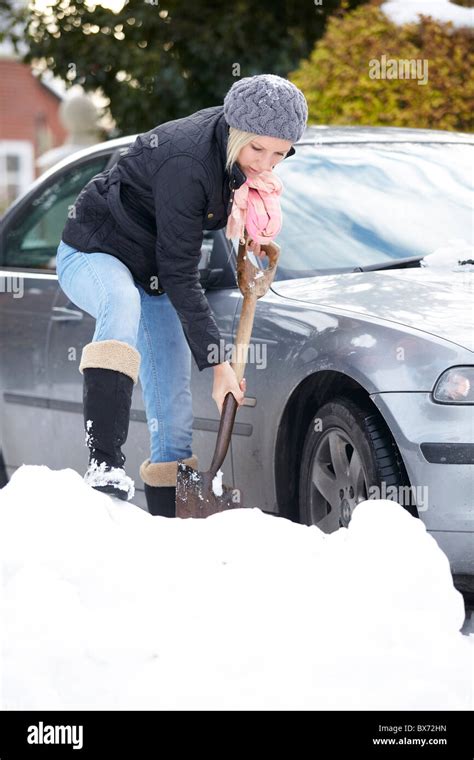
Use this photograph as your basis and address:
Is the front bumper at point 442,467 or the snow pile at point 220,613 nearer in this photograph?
the snow pile at point 220,613

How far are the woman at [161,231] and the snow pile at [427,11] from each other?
545 centimetres

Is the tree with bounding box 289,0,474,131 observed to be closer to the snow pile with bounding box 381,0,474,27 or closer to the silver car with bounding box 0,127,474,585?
the snow pile with bounding box 381,0,474,27

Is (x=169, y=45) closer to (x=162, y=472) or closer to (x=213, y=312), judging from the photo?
(x=213, y=312)

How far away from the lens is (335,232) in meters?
4.68

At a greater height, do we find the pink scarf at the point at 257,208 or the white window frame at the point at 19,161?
the white window frame at the point at 19,161

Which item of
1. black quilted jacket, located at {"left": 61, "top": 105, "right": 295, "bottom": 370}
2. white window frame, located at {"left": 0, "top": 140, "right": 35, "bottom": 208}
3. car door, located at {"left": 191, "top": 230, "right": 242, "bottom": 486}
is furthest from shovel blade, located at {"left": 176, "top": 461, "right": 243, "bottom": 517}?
white window frame, located at {"left": 0, "top": 140, "right": 35, "bottom": 208}

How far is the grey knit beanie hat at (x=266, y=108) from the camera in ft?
12.1

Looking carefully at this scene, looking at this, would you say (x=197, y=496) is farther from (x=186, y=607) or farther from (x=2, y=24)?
(x=2, y=24)

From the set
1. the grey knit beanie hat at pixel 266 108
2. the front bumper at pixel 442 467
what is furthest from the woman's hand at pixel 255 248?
the front bumper at pixel 442 467

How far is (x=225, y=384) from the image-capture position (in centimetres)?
404

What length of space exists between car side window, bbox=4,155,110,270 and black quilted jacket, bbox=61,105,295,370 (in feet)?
5.17

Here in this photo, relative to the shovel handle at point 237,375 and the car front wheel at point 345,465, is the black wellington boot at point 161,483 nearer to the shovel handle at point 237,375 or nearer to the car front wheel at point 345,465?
the shovel handle at point 237,375

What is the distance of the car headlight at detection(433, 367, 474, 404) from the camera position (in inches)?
143
